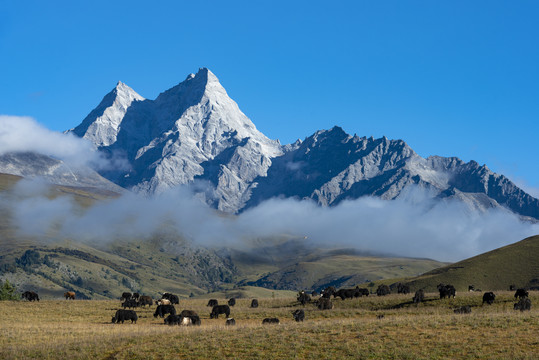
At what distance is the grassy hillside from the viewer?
5640 inches

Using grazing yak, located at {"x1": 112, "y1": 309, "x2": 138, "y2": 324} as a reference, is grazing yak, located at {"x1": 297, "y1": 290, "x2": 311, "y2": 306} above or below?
above

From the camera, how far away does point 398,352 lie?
1523 inches

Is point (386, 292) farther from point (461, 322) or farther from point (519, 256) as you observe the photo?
point (519, 256)

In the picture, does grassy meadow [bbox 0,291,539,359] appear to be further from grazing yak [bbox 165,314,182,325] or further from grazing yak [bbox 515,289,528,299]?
grazing yak [bbox 515,289,528,299]

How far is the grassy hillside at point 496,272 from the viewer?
143250mm

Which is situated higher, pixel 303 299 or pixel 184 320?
pixel 303 299

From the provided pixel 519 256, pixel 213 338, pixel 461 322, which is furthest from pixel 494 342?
pixel 519 256

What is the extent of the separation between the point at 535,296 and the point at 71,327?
5261 cm

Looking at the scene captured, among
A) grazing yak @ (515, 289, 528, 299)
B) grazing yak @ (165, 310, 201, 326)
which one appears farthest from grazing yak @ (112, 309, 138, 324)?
grazing yak @ (515, 289, 528, 299)

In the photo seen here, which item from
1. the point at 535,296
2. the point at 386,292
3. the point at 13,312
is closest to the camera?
the point at 535,296

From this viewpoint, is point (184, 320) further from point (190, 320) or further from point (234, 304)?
→ point (234, 304)

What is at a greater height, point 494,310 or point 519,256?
point 519,256

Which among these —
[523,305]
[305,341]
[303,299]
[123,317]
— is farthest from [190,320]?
[523,305]

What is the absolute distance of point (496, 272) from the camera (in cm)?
14925
